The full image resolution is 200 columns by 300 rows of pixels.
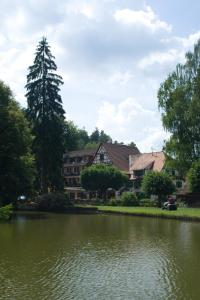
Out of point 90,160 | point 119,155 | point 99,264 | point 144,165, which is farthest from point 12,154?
point 90,160

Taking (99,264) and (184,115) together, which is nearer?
(99,264)

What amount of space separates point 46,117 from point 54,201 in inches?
418

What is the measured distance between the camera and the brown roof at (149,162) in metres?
85.1

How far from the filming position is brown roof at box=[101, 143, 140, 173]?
90.7 metres

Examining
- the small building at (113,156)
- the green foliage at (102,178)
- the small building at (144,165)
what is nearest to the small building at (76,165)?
the small building at (113,156)

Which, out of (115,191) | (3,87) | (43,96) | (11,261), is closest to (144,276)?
(11,261)

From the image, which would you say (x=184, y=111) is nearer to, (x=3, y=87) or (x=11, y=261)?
(x=3, y=87)

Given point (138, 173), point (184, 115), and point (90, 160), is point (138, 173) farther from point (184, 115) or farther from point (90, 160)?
point (184, 115)

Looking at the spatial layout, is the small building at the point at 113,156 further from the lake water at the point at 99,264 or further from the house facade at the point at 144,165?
the lake water at the point at 99,264

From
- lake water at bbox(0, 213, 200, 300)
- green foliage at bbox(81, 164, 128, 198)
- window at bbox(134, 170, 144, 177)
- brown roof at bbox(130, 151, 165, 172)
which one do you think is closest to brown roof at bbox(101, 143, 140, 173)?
brown roof at bbox(130, 151, 165, 172)

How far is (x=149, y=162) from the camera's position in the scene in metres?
86.2

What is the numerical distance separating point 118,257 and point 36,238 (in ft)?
27.0

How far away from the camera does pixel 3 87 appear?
48.1 meters

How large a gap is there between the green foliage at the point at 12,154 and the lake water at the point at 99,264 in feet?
42.8
